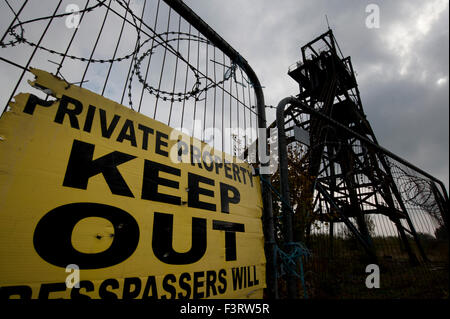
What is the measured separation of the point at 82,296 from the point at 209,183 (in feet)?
3.77

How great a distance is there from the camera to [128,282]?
1.25 m

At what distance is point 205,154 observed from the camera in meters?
1.99

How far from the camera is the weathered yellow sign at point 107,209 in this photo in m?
1.04

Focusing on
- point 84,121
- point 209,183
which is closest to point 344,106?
point 209,183

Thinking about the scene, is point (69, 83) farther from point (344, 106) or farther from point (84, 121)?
point (344, 106)

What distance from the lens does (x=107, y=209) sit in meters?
1.29

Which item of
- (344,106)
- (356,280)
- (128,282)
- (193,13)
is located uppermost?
(344,106)

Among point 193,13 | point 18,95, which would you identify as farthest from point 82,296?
point 193,13

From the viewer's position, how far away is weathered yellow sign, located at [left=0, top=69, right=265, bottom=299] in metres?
1.04

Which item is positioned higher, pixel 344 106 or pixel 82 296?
pixel 344 106

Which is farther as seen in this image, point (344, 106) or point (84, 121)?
point (344, 106)
